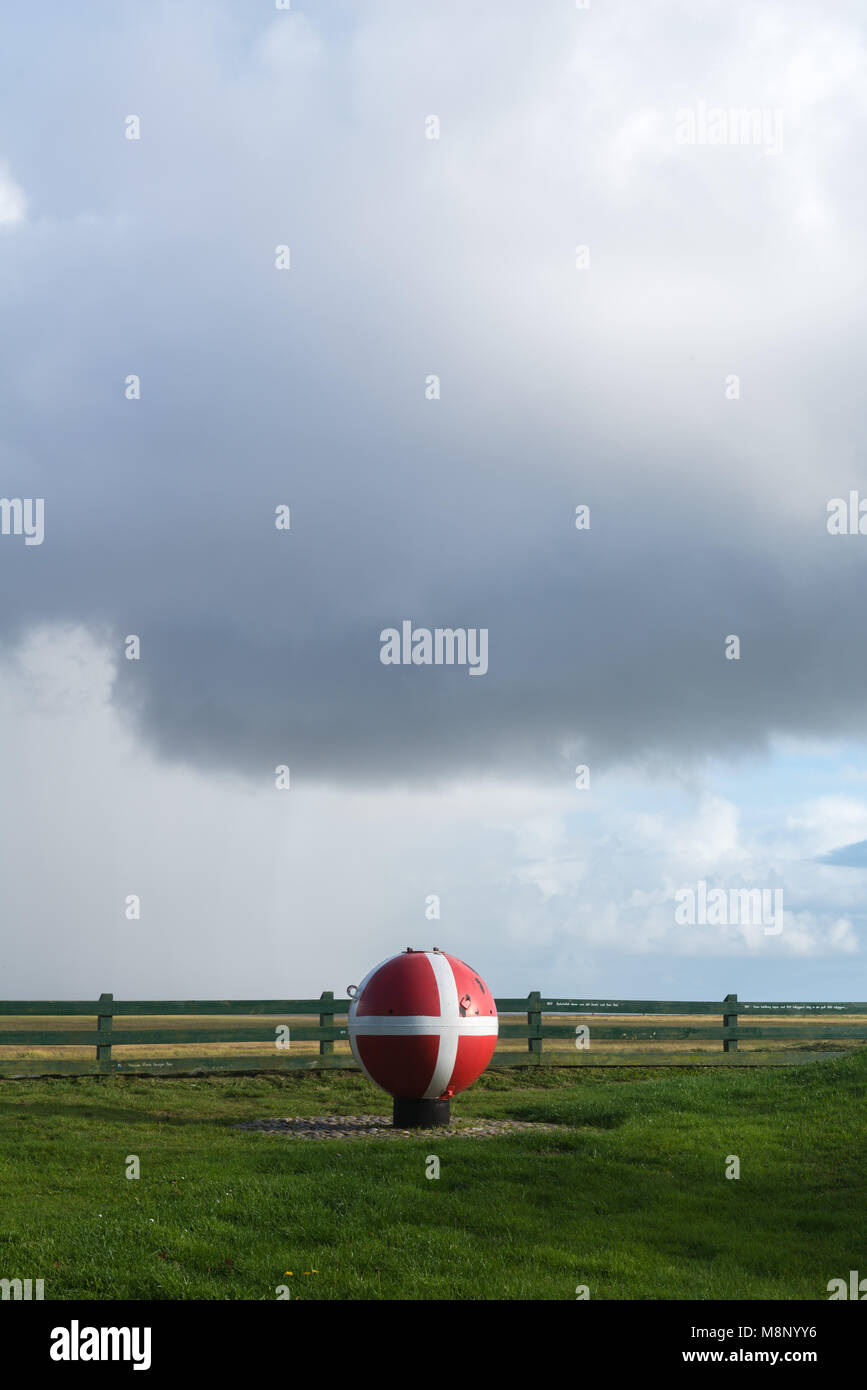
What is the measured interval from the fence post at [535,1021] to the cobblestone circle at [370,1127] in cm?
654

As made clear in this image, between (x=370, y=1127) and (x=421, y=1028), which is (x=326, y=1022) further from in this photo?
(x=421, y=1028)

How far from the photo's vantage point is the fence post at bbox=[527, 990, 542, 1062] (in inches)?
932

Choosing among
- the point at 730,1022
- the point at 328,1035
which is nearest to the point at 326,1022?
the point at 328,1035

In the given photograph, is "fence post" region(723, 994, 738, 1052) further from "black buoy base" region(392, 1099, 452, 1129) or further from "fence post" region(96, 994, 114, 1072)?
"fence post" region(96, 994, 114, 1072)

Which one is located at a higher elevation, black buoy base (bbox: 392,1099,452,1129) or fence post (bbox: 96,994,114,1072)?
fence post (bbox: 96,994,114,1072)

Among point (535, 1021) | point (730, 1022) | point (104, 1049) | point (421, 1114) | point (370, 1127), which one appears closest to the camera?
point (421, 1114)

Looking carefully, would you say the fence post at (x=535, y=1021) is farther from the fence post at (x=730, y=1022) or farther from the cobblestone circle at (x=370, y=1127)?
the cobblestone circle at (x=370, y=1127)

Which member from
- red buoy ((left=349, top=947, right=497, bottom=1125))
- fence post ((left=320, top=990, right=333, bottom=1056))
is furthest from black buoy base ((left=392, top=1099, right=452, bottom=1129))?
fence post ((left=320, top=990, right=333, bottom=1056))

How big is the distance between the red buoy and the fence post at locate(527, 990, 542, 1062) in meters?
7.79

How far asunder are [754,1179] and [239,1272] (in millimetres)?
7131

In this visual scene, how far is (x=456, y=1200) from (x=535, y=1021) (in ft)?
41.7

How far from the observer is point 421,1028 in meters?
15.1

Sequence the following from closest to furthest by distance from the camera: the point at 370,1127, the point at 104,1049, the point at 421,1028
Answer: the point at 421,1028 < the point at 370,1127 < the point at 104,1049

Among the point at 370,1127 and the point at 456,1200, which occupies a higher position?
the point at 456,1200
